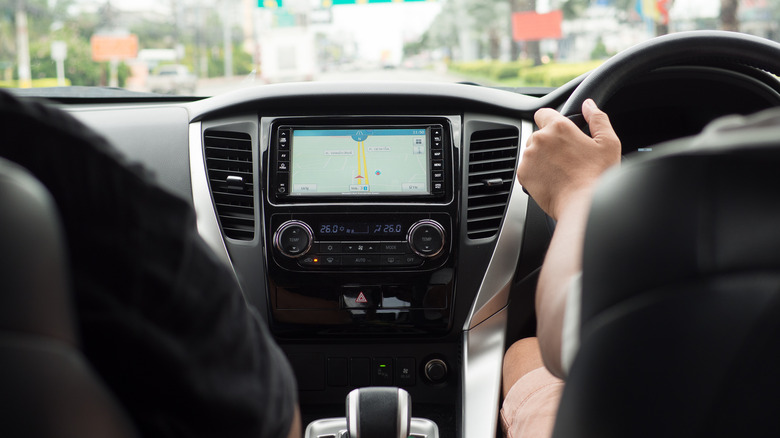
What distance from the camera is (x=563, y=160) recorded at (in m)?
1.46

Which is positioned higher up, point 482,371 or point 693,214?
point 693,214

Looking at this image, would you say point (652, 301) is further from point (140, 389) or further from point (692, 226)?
point (140, 389)

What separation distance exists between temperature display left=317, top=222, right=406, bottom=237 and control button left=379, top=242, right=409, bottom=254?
0.10 feet

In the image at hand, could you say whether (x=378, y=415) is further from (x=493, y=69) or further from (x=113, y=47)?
(x=113, y=47)

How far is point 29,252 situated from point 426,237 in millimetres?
1665

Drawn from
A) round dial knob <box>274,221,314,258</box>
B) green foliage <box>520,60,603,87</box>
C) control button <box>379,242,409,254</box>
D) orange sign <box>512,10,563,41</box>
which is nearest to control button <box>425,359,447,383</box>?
control button <box>379,242,409,254</box>

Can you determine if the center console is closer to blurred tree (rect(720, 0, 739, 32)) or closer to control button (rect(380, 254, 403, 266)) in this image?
control button (rect(380, 254, 403, 266))

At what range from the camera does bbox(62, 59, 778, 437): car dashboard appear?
233 centimetres

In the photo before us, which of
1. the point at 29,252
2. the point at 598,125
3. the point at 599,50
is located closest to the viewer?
the point at 29,252

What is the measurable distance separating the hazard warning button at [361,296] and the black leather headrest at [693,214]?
156 cm

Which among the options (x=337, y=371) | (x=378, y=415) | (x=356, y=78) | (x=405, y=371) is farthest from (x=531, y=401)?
(x=356, y=78)

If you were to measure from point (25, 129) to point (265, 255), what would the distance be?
165 cm

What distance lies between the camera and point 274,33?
3.07 meters

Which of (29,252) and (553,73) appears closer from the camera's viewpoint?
(29,252)
